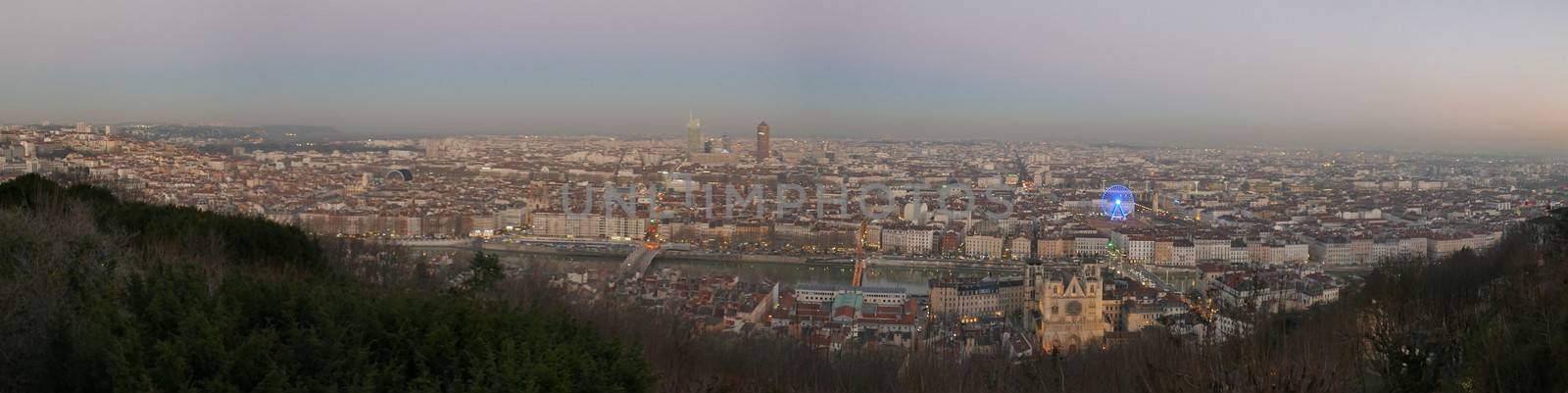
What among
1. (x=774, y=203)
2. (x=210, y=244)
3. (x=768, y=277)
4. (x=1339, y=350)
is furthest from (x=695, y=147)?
(x=1339, y=350)

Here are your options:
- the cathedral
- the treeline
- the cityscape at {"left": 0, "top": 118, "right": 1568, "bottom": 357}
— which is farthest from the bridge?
the treeline

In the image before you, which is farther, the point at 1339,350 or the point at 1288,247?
the point at 1288,247

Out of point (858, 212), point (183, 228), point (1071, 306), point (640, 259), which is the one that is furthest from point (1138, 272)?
point (183, 228)

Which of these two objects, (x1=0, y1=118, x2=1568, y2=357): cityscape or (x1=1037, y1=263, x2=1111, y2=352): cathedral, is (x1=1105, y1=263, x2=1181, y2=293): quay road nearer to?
(x1=0, y1=118, x2=1568, y2=357): cityscape

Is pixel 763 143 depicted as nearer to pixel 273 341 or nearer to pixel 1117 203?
pixel 1117 203

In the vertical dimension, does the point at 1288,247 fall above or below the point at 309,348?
below

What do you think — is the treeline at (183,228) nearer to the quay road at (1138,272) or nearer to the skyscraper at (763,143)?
the quay road at (1138,272)

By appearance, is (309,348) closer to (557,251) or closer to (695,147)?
(557,251)
